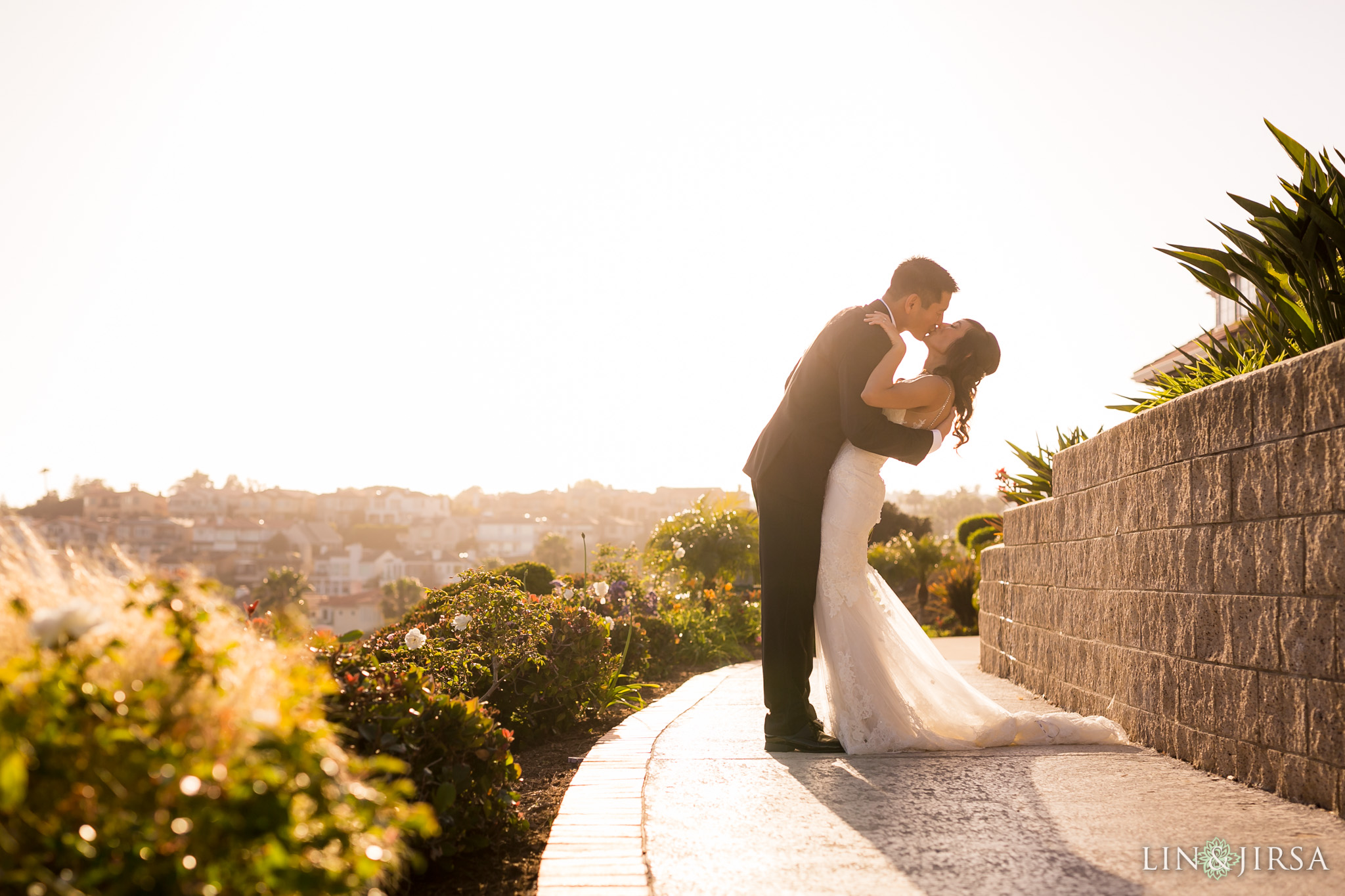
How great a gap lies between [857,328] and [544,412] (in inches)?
3605

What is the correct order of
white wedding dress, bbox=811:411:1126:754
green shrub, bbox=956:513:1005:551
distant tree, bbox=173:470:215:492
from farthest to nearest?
1. distant tree, bbox=173:470:215:492
2. green shrub, bbox=956:513:1005:551
3. white wedding dress, bbox=811:411:1126:754

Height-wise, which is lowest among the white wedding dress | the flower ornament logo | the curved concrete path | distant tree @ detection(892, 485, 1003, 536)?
the curved concrete path

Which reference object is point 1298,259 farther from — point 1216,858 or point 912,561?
point 912,561

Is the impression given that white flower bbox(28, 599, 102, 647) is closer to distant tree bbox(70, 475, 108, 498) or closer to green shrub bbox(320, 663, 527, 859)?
green shrub bbox(320, 663, 527, 859)

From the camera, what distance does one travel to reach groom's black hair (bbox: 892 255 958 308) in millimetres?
3794

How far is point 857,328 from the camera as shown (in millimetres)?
3713

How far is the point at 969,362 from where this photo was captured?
3.89 meters

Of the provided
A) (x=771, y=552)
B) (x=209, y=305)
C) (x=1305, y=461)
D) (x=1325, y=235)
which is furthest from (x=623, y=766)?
(x=209, y=305)

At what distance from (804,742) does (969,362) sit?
188 cm

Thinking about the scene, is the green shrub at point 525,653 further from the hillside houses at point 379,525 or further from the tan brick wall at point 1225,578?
the hillside houses at point 379,525

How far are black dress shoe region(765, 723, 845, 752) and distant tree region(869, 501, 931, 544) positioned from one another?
53.6 ft

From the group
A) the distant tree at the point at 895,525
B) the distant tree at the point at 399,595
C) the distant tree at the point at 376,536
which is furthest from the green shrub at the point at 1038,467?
the distant tree at the point at 376,536

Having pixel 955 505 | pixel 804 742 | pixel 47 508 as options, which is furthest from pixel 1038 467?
pixel 955 505

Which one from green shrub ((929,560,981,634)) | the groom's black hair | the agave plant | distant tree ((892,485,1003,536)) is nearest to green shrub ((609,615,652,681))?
the groom's black hair
